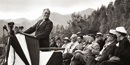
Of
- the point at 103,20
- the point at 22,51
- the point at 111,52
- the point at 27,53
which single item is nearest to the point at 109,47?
the point at 111,52

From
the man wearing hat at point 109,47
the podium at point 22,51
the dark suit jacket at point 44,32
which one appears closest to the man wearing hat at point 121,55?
the man wearing hat at point 109,47

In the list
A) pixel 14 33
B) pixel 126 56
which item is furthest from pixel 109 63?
pixel 14 33

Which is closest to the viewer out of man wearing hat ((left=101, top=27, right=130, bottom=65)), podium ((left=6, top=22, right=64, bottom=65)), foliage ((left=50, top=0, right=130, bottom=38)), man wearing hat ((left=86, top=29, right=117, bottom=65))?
podium ((left=6, top=22, right=64, bottom=65))

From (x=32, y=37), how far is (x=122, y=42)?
2032 millimetres

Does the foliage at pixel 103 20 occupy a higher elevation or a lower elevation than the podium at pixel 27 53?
lower

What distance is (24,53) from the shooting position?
17.8 ft

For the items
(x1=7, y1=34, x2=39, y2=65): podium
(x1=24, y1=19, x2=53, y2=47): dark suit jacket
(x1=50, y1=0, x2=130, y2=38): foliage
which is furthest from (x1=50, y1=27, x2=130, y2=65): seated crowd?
(x1=50, y1=0, x2=130, y2=38): foliage

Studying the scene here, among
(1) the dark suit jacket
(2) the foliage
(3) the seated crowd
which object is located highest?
(1) the dark suit jacket

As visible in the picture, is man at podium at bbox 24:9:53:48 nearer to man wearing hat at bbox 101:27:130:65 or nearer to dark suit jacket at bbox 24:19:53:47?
dark suit jacket at bbox 24:19:53:47

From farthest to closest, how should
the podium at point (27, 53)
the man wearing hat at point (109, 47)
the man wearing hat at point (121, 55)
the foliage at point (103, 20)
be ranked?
the foliage at point (103, 20), the man wearing hat at point (109, 47), the man wearing hat at point (121, 55), the podium at point (27, 53)

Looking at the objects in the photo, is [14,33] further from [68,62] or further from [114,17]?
[114,17]

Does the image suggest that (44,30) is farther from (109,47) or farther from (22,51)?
(109,47)

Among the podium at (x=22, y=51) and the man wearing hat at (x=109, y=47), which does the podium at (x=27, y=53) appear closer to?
the podium at (x=22, y=51)

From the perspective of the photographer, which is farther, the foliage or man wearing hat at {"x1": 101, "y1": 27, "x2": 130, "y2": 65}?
the foliage
